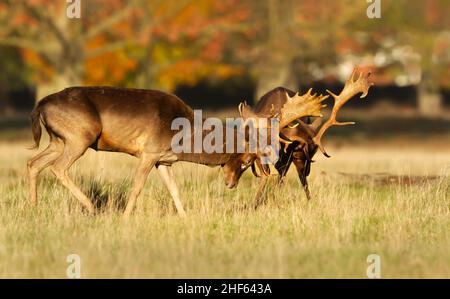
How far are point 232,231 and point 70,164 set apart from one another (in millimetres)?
2156

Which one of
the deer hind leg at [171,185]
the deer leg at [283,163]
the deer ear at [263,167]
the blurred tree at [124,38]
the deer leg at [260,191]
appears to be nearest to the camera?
the deer hind leg at [171,185]

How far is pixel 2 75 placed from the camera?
43.5 meters

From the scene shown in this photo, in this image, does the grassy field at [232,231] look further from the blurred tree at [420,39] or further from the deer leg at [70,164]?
the blurred tree at [420,39]

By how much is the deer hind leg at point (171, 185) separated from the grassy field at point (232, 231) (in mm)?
102

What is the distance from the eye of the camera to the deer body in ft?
32.6

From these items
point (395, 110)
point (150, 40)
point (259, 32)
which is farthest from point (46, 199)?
point (395, 110)

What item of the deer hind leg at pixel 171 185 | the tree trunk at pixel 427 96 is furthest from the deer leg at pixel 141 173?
the tree trunk at pixel 427 96

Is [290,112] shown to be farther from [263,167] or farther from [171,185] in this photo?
[171,185]

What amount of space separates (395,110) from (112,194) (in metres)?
40.4

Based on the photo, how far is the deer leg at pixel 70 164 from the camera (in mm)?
9977

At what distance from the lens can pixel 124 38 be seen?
94.9ft

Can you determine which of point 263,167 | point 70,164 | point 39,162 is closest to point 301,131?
point 263,167
